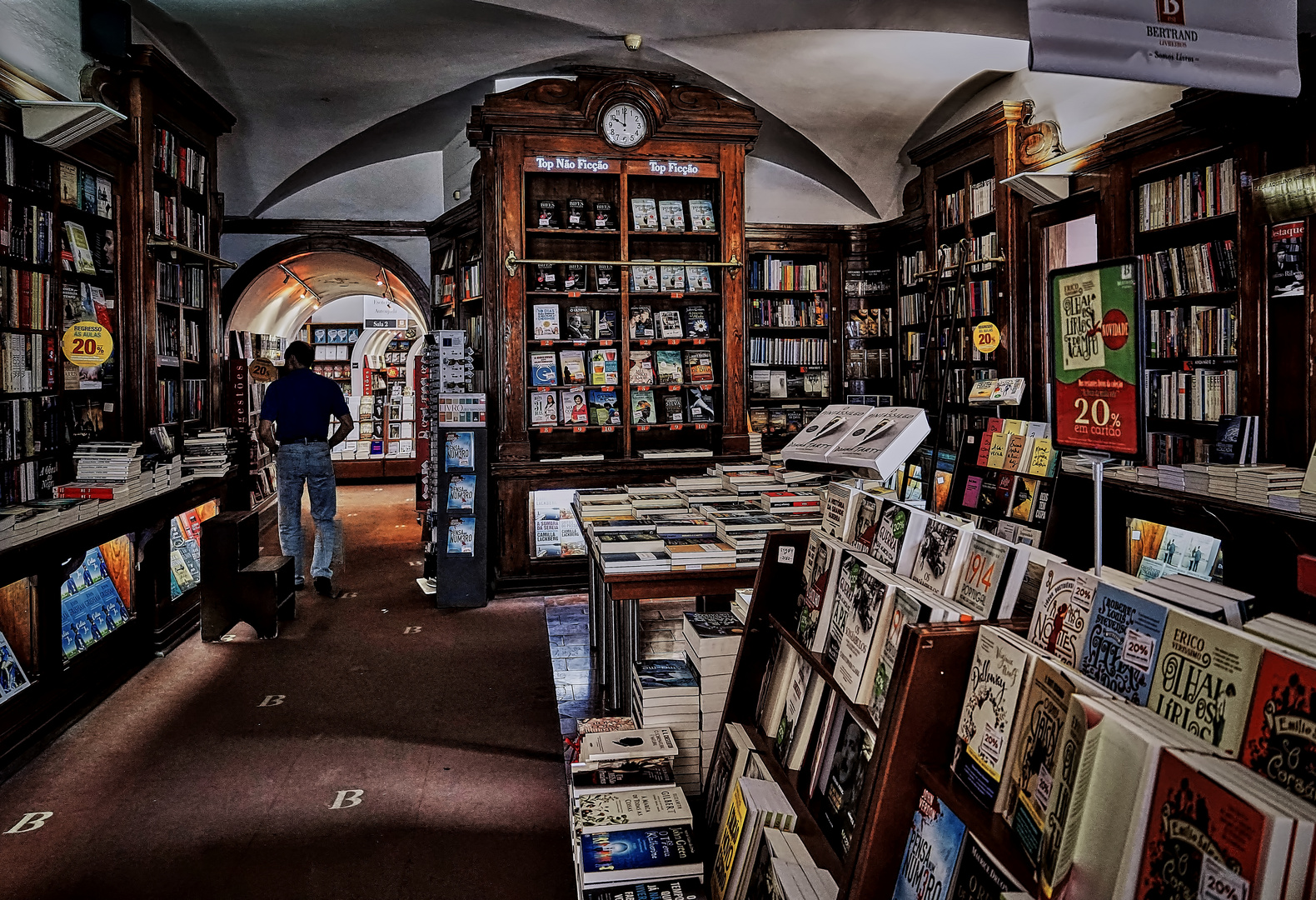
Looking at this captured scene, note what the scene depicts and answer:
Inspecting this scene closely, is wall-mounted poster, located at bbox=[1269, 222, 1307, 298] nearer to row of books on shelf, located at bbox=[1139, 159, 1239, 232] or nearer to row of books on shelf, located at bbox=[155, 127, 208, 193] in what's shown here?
row of books on shelf, located at bbox=[1139, 159, 1239, 232]

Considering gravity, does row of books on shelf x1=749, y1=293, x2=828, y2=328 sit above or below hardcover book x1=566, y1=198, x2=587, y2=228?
below

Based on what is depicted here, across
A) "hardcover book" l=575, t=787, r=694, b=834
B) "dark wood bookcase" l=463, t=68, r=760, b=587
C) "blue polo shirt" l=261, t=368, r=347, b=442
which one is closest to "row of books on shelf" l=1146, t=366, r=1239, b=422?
"dark wood bookcase" l=463, t=68, r=760, b=587

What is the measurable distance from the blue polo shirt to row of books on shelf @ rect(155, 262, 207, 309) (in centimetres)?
82

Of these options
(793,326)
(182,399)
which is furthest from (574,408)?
(793,326)

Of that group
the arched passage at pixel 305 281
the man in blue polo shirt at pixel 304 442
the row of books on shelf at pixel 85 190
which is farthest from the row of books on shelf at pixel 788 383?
the row of books on shelf at pixel 85 190

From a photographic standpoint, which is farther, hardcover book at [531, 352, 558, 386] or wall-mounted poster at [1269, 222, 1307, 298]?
hardcover book at [531, 352, 558, 386]

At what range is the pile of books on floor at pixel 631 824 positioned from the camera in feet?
6.95

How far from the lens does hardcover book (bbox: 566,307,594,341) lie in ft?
20.5

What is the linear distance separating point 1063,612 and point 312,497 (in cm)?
558

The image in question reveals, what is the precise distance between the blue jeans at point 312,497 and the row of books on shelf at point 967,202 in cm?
513

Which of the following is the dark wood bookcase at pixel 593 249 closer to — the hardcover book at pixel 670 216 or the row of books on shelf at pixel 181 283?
the hardcover book at pixel 670 216

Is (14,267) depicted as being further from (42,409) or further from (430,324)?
(430,324)

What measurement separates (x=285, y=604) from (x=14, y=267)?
2.37m

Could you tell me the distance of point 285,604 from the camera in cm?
536
